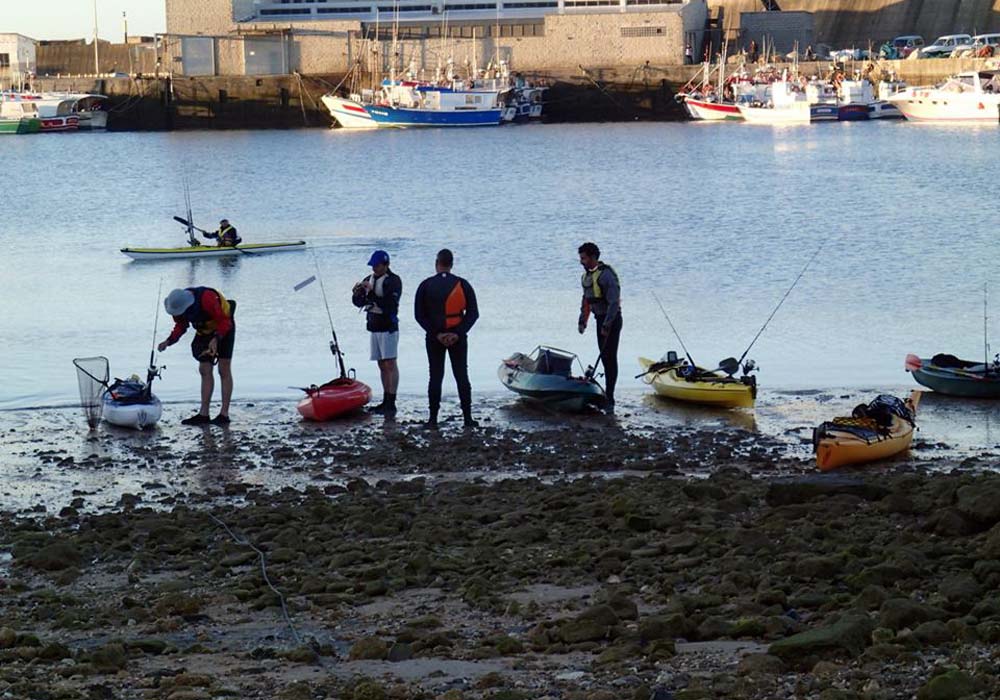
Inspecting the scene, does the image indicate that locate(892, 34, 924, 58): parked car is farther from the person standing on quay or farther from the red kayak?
the red kayak

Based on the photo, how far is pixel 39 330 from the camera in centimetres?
2305

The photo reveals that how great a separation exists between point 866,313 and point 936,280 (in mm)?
4716

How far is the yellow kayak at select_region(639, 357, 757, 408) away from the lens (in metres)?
15.2

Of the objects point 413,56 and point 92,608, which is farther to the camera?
point 413,56

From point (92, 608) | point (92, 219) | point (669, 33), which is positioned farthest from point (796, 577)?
point (669, 33)

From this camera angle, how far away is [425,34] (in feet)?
342

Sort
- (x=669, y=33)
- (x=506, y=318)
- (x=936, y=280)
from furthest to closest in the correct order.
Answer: (x=669, y=33)
(x=936, y=280)
(x=506, y=318)

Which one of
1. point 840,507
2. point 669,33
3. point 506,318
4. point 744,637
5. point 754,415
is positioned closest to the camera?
point 744,637

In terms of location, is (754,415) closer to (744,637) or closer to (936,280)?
(744,637)

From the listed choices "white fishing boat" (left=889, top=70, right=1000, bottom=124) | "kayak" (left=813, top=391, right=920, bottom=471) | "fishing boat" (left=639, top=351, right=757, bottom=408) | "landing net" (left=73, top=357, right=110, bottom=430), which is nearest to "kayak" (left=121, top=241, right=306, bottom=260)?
"landing net" (left=73, top=357, right=110, bottom=430)

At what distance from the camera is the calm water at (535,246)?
2009 cm

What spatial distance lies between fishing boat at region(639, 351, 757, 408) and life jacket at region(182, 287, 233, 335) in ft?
13.9

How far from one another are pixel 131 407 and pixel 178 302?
1221 mm

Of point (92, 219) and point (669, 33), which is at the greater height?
point (669, 33)
